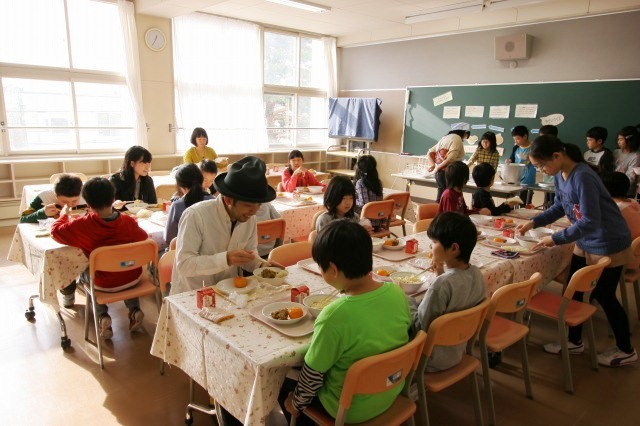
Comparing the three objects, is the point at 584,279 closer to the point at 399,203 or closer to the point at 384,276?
the point at 384,276

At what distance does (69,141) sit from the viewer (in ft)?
21.0

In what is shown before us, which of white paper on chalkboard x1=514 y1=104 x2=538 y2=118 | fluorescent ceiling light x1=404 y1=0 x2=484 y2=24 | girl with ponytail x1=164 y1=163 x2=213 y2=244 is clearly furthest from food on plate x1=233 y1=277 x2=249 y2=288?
white paper on chalkboard x1=514 y1=104 x2=538 y2=118

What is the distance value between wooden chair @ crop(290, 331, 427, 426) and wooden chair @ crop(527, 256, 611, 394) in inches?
51.7

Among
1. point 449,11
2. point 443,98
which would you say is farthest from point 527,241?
point 443,98

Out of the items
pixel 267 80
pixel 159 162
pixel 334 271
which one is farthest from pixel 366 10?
pixel 334 271

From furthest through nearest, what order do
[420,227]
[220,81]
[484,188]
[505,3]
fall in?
[220,81] → [505,3] → [484,188] → [420,227]

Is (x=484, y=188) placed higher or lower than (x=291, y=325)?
higher

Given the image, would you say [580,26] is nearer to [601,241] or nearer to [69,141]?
[601,241]

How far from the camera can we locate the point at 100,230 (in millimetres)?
2713

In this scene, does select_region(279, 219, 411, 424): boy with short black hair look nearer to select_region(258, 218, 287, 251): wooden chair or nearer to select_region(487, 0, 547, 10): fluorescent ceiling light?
select_region(258, 218, 287, 251): wooden chair

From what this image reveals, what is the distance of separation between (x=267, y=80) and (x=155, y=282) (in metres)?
6.31

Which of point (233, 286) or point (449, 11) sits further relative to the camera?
point (449, 11)

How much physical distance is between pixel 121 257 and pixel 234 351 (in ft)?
4.60

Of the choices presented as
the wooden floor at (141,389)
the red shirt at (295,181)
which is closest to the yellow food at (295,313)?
the wooden floor at (141,389)
